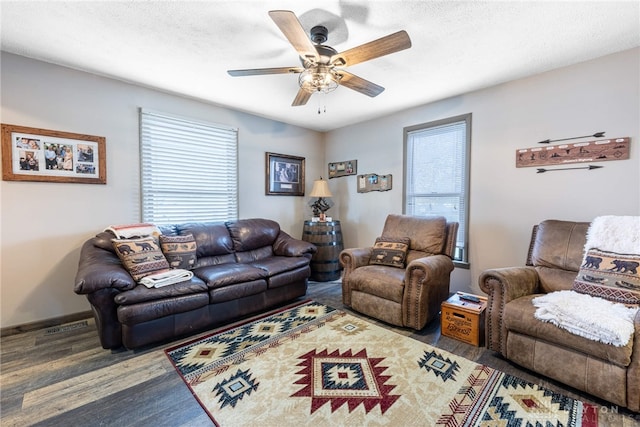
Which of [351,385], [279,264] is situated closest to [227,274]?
[279,264]

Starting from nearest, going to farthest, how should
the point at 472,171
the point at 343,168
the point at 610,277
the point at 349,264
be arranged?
the point at 610,277 → the point at 349,264 → the point at 472,171 → the point at 343,168

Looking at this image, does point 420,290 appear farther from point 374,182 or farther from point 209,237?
point 209,237

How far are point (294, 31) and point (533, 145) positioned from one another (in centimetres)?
260

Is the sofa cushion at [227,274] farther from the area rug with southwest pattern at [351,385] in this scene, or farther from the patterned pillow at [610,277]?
the patterned pillow at [610,277]

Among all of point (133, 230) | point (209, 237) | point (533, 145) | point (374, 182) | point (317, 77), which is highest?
point (317, 77)

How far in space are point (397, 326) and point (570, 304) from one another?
130 cm

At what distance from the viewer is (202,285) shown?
2.42 metres

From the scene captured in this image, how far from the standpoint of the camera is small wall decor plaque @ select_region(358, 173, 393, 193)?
394cm

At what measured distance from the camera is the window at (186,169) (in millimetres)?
3109

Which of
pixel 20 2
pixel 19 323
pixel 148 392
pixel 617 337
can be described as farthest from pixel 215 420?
pixel 20 2

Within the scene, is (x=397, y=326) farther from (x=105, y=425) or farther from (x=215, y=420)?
(x=105, y=425)

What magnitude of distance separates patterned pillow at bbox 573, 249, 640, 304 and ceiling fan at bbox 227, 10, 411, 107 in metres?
2.01

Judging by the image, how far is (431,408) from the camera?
1.53 metres

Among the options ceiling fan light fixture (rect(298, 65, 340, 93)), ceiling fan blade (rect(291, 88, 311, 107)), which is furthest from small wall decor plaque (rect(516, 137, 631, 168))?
ceiling fan blade (rect(291, 88, 311, 107))
